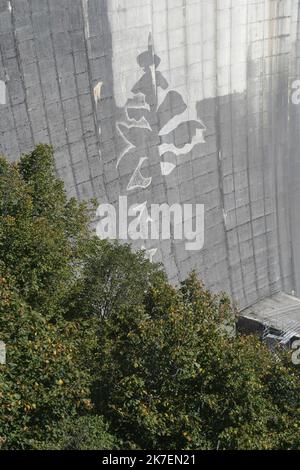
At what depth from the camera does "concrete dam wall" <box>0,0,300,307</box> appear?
3047cm

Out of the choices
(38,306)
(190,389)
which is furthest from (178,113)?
(190,389)

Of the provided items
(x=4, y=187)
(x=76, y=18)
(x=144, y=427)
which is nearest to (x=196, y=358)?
(x=144, y=427)

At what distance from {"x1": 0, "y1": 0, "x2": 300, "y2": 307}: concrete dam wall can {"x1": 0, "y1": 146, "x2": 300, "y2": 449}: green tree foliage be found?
716 cm

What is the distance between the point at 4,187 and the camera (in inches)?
912

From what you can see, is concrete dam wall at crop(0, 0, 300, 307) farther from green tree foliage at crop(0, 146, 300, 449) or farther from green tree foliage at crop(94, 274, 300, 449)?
green tree foliage at crop(94, 274, 300, 449)

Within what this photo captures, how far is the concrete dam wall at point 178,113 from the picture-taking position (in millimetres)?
30469

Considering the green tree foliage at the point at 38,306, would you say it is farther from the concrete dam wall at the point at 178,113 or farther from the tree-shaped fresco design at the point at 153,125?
the tree-shaped fresco design at the point at 153,125

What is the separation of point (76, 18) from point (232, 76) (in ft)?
26.1

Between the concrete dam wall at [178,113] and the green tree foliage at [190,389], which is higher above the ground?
the concrete dam wall at [178,113]

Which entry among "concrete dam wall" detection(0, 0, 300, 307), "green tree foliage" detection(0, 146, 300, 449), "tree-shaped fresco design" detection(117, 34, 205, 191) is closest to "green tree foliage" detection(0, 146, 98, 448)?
"green tree foliage" detection(0, 146, 300, 449)

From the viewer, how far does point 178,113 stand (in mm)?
35375

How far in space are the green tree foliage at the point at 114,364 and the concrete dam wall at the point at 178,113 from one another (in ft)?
23.5

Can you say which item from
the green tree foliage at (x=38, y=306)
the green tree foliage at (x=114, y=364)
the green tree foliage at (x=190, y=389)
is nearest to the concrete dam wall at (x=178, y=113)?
the green tree foliage at (x=38, y=306)
